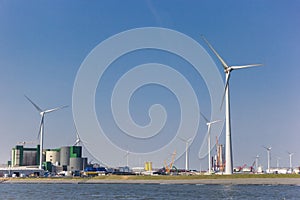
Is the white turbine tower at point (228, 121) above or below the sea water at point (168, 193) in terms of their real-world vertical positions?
above

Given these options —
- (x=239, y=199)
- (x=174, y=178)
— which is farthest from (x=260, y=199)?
(x=174, y=178)

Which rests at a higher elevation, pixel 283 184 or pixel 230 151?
pixel 230 151

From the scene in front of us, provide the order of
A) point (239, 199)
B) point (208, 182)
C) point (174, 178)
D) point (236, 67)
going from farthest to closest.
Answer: point (174, 178)
point (208, 182)
point (236, 67)
point (239, 199)

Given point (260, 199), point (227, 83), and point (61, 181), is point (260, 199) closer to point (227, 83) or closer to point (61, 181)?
point (227, 83)

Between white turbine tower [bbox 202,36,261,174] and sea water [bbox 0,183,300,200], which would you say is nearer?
sea water [bbox 0,183,300,200]

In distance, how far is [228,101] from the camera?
13388cm

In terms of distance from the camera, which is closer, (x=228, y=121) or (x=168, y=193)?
(x=168, y=193)

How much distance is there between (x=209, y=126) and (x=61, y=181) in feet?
214

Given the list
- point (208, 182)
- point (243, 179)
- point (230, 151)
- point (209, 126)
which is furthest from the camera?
point (209, 126)

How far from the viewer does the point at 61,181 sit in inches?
7854

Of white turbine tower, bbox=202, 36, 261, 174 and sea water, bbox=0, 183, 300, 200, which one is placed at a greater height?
white turbine tower, bbox=202, 36, 261, 174

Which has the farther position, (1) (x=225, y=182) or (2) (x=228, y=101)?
(1) (x=225, y=182)

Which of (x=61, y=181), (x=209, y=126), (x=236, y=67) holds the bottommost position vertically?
(x=61, y=181)

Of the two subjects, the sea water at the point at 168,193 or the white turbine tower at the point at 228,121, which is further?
the white turbine tower at the point at 228,121
